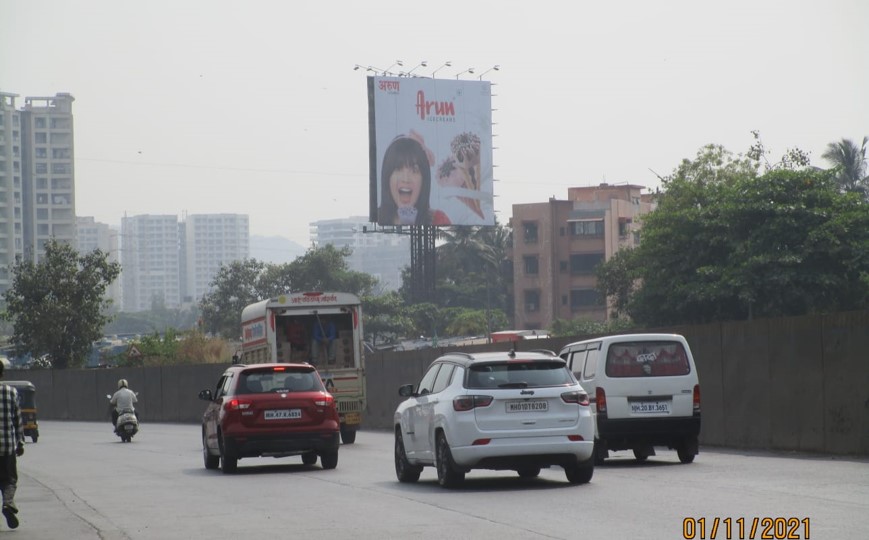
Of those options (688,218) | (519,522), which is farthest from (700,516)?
(688,218)

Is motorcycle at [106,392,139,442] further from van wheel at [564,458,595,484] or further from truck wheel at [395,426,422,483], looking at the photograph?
van wheel at [564,458,595,484]

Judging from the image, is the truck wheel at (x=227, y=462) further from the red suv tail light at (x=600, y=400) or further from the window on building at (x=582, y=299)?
the window on building at (x=582, y=299)

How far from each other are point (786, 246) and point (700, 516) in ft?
178

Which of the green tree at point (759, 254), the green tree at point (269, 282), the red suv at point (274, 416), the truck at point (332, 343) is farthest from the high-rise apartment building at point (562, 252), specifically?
the red suv at point (274, 416)

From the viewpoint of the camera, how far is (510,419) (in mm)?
16359

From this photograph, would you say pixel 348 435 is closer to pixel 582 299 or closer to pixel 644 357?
pixel 644 357

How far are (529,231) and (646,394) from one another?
10359cm

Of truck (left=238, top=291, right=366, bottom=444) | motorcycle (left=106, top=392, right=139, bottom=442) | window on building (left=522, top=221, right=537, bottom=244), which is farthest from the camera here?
window on building (left=522, top=221, right=537, bottom=244)

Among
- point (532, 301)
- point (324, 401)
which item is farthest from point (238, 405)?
point (532, 301)

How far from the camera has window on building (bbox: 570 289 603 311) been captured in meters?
123

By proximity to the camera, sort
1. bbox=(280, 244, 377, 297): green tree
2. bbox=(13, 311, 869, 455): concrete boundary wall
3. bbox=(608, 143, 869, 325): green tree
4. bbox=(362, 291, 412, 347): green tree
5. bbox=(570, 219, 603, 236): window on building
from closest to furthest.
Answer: bbox=(13, 311, 869, 455): concrete boundary wall < bbox=(608, 143, 869, 325): green tree < bbox=(362, 291, 412, 347): green tree < bbox=(570, 219, 603, 236): window on building < bbox=(280, 244, 377, 297): green tree
